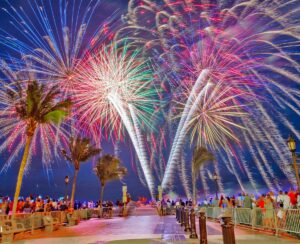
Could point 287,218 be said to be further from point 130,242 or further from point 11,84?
point 11,84

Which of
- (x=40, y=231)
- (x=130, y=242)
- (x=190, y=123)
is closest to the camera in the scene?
(x=130, y=242)

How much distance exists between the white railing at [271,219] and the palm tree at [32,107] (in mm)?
10596

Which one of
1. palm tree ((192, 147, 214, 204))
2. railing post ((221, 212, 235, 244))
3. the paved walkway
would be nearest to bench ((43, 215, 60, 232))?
the paved walkway

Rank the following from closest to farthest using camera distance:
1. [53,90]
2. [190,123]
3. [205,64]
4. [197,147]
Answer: [53,90] < [205,64] < [190,123] < [197,147]

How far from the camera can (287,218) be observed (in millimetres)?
12492

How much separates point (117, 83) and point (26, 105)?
9.09m

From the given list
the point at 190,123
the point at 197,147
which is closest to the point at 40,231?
the point at 190,123

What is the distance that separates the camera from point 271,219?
13664 mm

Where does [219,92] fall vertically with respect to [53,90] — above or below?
above

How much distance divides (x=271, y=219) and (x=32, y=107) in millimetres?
12780

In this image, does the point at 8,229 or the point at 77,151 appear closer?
the point at 8,229

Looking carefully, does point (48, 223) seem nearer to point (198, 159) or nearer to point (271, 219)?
point (271, 219)

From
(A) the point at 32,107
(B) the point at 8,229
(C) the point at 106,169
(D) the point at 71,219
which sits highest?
(A) the point at 32,107

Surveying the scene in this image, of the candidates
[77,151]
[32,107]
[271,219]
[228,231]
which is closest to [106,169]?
[77,151]
